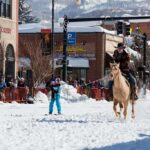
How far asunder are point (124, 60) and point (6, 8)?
103 feet

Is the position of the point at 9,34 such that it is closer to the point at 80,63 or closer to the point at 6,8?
the point at 6,8

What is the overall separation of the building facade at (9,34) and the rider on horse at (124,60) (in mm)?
27932

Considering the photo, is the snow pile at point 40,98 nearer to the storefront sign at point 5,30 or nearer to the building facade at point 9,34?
the building facade at point 9,34

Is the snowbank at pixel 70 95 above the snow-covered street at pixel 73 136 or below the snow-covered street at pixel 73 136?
below

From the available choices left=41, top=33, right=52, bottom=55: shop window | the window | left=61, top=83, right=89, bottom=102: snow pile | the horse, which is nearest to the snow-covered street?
the horse

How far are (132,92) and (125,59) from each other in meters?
1.27

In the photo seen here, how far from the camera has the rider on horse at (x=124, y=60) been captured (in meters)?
17.9

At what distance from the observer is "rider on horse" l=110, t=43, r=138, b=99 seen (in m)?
17.9

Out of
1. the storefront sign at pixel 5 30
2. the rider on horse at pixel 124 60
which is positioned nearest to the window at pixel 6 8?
the storefront sign at pixel 5 30

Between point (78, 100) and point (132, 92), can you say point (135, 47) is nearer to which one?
point (78, 100)

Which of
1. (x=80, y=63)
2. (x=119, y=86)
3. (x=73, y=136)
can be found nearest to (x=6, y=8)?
(x=80, y=63)

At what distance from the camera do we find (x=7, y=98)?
31859 mm

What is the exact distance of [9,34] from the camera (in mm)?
48062

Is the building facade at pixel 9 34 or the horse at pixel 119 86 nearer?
the horse at pixel 119 86
